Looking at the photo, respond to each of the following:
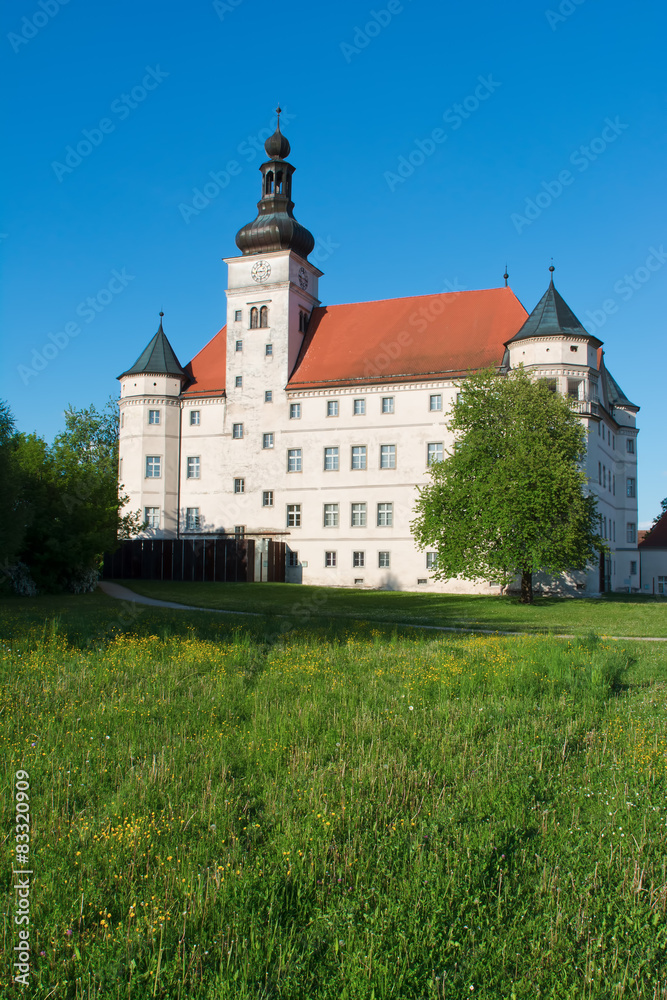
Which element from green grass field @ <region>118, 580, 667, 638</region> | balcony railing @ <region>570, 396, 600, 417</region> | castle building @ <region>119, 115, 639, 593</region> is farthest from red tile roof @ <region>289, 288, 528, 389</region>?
green grass field @ <region>118, 580, 667, 638</region>

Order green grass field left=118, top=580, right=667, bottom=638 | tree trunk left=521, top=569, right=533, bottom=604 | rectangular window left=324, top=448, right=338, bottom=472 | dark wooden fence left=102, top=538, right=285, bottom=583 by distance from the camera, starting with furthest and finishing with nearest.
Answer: rectangular window left=324, top=448, right=338, bottom=472 < dark wooden fence left=102, top=538, right=285, bottom=583 < tree trunk left=521, top=569, right=533, bottom=604 < green grass field left=118, top=580, right=667, bottom=638

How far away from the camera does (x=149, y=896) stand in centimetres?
482

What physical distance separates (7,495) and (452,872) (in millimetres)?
24141

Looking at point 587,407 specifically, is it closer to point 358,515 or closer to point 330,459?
point 358,515

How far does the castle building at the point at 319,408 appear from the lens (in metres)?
46.1

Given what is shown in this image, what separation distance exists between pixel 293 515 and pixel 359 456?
547 centimetres

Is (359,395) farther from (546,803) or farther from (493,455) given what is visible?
(546,803)

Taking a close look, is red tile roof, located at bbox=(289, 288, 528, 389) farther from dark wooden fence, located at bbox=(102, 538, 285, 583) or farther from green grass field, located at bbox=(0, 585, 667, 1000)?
green grass field, located at bbox=(0, 585, 667, 1000)

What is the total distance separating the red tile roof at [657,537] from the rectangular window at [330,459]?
28.1 m

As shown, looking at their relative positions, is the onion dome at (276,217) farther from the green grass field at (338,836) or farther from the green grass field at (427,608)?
the green grass field at (338,836)

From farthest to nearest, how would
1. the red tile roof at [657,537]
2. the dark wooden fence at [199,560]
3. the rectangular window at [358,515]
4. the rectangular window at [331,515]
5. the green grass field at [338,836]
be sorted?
the red tile roof at [657,537], the rectangular window at [331,515], the rectangular window at [358,515], the dark wooden fence at [199,560], the green grass field at [338,836]

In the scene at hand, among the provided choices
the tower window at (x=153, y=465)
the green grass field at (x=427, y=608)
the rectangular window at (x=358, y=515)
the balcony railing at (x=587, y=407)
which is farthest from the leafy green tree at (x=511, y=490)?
the tower window at (x=153, y=465)

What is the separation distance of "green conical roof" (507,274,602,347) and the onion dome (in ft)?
53.3

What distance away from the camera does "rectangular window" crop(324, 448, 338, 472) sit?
160 feet
